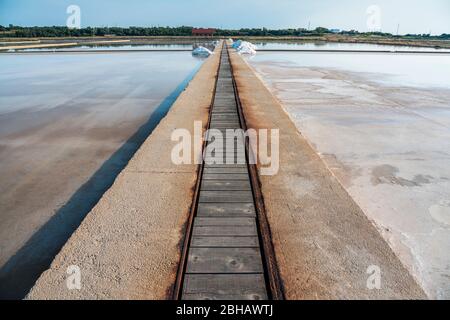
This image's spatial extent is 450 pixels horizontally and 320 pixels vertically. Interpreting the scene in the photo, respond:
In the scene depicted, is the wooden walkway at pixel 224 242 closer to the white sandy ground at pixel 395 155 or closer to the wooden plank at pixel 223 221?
the wooden plank at pixel 223 221

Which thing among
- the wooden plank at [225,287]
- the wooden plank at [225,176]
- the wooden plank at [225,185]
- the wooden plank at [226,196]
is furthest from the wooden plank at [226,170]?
the wooden plank at [225,287]

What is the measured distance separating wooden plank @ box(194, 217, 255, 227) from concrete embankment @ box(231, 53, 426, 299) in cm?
35

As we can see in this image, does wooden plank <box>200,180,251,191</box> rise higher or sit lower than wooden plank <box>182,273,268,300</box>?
higher

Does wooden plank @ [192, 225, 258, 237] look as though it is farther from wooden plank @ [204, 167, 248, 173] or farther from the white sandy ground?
→ the white sandy ground

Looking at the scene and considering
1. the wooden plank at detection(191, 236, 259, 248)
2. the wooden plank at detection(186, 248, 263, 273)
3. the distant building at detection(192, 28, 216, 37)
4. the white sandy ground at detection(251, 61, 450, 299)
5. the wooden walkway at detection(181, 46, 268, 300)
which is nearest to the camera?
the wooden walkway at detection(181, 46, 268, 300)

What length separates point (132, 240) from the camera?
4336mm

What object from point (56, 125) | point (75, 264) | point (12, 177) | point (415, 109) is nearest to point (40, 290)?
point (75, 264)

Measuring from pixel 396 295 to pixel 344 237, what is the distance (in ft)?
3.45

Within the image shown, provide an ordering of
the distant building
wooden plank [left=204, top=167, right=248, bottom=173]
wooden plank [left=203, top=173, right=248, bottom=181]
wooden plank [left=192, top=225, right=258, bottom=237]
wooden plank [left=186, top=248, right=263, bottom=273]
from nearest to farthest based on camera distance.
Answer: wooden plank [left=186, top=248, right=263, bottom=273] → wooden plank [left=192, top=225, right=258, bottom=237] → wooden plank [left=203, top=173, right=248, bottom=181] → wooden plank [left=204, top=167, right=248, bottom=173] → the distant building

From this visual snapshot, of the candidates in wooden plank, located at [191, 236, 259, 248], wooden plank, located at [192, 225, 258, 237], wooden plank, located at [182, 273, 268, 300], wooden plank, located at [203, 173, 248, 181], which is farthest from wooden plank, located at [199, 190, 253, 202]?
wooden plank, located at [182, 273, 268, 300]

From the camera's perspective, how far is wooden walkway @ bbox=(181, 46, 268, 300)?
3514 mm

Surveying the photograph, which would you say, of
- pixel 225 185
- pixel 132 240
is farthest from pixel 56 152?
pixel 132 240

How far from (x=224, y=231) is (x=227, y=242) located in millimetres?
255

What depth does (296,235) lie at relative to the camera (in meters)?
4.44
